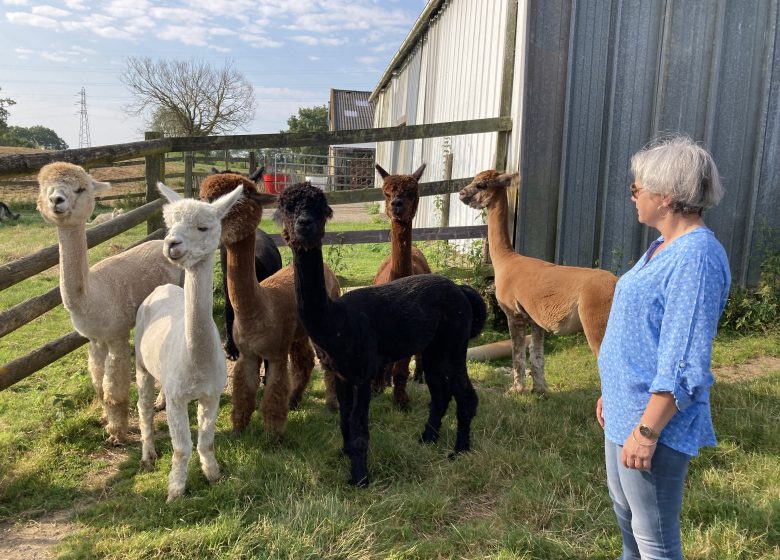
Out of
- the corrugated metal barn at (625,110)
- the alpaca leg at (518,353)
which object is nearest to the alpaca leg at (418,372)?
the alpaca leg at (518,353)

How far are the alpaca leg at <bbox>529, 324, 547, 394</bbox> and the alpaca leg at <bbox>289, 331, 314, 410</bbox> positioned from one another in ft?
6.63

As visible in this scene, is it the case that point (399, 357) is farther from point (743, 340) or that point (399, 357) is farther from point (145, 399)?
point (743, 340)

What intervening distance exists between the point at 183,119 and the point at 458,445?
32.8 metres

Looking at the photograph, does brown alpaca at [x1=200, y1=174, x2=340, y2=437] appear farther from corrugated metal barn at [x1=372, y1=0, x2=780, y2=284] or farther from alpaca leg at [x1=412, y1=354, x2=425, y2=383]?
corrugated metal barn at [x1=372, y1=0, x2=780, y2=284]

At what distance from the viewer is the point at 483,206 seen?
561 cm

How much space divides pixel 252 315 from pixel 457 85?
7195mm

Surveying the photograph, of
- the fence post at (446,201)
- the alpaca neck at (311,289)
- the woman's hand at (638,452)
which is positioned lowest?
the woman's hand at (638,452)

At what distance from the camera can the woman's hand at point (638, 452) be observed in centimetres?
190

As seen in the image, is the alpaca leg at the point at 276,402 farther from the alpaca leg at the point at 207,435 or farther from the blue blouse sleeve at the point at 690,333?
the blue blouse sleeve at the point at 690,333

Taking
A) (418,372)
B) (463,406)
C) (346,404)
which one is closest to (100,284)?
(346,404)

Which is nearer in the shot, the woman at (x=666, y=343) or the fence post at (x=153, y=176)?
the woman at (x=666, y=343)

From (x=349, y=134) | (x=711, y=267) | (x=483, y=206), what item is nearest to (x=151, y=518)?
(x=711, y=267)

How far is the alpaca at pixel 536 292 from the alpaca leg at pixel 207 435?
274 cm

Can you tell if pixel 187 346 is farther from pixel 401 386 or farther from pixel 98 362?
pixel 401 386
